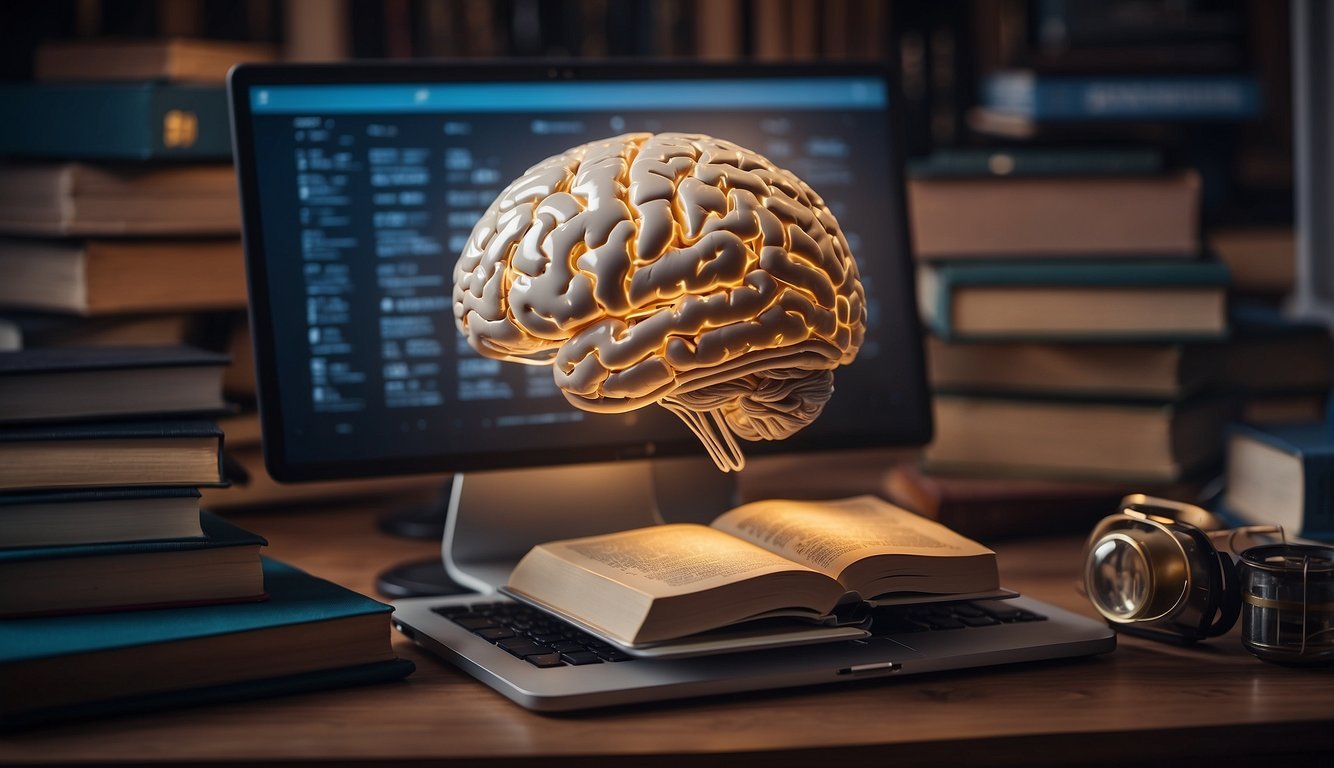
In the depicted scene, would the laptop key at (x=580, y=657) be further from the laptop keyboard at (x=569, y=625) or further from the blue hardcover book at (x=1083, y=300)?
the blue hardcover book at (x=1083, y=300)

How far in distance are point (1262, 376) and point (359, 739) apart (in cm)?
104

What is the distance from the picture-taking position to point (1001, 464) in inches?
55.8

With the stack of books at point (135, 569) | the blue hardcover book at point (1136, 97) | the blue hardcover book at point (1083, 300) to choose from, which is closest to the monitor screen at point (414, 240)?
the stack of books at point (135, 569)

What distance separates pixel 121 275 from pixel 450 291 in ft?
1.21

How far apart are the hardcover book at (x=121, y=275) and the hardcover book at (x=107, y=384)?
0.25m

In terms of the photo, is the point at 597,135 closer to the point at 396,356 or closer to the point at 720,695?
the point at 396,356

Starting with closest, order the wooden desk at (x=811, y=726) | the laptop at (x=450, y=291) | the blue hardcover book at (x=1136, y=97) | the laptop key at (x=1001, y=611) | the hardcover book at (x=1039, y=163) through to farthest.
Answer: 1. the wooden desk at (x=811, y=726)
2. the laptop key at (x=1001, y=611)
3. the laptop at (x=450, y=291)
4. the hardcover book at (x=1039, y=163)
5. the blue hardcover book at (x=1136, y=97)

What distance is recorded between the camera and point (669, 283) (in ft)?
2.83

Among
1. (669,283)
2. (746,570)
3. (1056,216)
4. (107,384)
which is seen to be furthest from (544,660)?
(1056,216)

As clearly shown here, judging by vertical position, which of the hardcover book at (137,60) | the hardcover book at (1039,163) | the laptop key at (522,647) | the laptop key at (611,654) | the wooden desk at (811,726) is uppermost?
the hardcover book at (137,60)

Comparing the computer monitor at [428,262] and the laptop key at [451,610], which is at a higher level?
the computer monitor at [428,262]

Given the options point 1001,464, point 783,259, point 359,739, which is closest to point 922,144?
point 1001,464

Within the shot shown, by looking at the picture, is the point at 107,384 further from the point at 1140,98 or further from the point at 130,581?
the point at 1140,98

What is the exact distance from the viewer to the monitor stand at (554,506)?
1.16m
